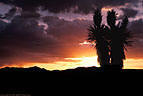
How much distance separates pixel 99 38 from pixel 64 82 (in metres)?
21.4

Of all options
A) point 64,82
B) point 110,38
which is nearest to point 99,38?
point 110,38

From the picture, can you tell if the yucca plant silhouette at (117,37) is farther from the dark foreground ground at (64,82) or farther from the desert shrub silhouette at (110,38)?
the dark foreground ground at (64,82)

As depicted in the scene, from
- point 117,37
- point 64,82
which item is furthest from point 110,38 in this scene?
Result: point 64,82

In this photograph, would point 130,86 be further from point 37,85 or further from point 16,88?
point 16,88

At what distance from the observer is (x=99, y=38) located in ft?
88.6

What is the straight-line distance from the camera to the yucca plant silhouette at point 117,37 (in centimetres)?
2619

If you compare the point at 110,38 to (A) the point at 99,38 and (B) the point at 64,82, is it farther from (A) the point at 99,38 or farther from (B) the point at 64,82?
(B) the point at 64,82

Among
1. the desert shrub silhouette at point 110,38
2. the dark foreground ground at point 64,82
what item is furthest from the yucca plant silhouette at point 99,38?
the dark foreground ground at point 64,82

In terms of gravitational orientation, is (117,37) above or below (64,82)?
above

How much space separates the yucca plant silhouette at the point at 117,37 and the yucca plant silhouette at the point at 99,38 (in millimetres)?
965

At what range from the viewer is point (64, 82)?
6402 millimetres

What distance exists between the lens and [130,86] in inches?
247

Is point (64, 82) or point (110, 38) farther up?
point (110, 38)

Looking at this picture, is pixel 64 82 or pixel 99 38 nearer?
pixel 64 82
